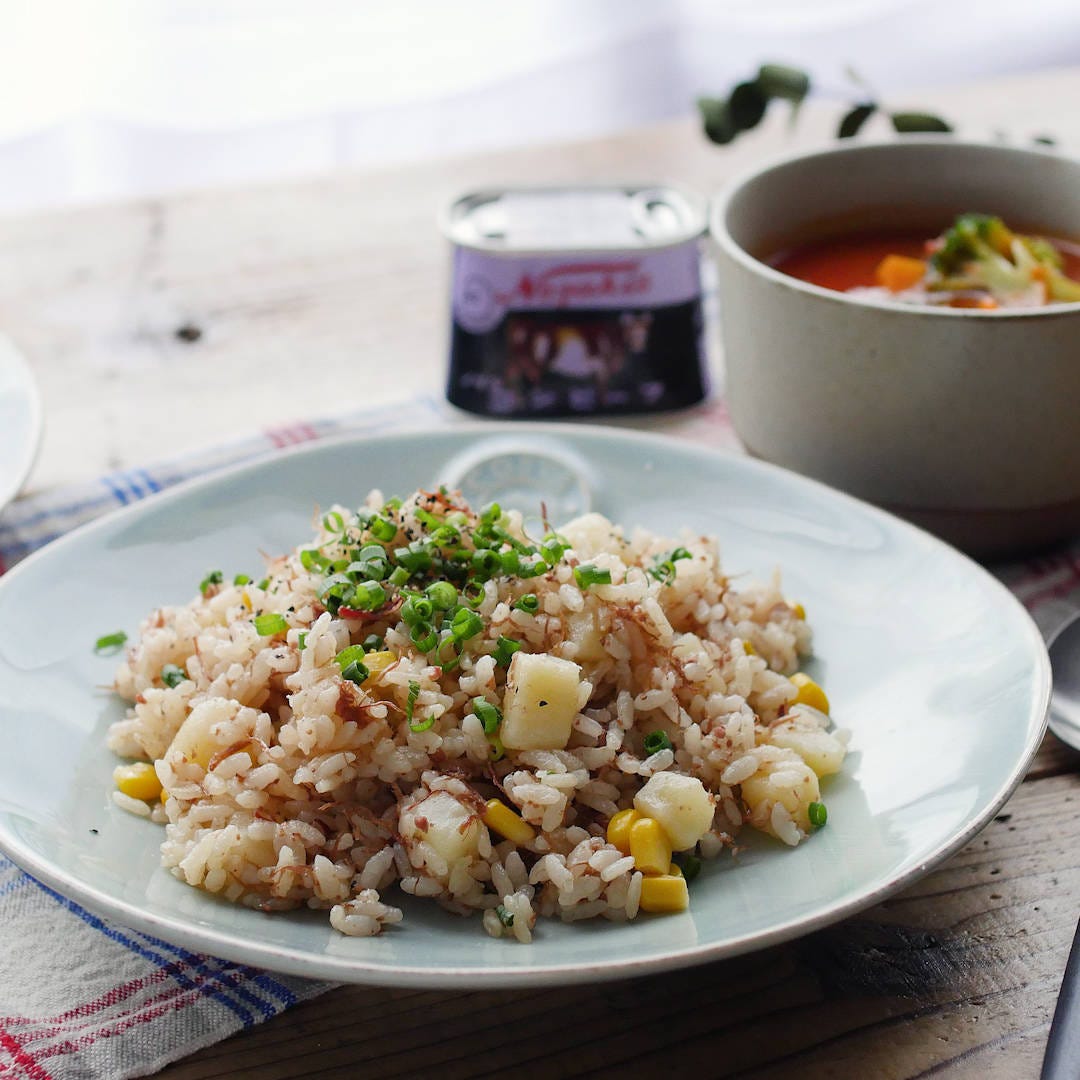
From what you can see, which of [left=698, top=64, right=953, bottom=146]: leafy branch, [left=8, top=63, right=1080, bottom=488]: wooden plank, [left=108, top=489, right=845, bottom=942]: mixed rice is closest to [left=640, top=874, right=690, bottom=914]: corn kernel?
[left=108, top=489, right=845, bottom=942]: mixed rice

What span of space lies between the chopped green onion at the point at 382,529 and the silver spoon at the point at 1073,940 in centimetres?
107

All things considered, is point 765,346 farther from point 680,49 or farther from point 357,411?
point 680,49

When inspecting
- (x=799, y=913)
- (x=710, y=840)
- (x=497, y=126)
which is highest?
(x=799, y=913)

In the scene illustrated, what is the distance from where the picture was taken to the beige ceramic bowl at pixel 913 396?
2.38m

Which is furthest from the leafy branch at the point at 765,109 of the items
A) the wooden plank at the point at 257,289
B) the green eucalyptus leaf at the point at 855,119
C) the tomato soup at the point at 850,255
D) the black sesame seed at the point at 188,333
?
→ the black sesame seed at the point at 188,333

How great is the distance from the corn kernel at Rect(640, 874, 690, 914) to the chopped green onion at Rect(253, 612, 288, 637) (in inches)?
25.3

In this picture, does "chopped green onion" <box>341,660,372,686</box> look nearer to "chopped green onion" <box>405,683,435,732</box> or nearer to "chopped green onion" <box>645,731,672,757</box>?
"chopped green onion" <box>405,683,435,732</box>

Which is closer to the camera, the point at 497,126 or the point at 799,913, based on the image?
the point at 799,913

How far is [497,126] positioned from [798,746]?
4.33 m

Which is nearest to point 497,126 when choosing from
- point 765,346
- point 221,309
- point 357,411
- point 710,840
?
point 221,309

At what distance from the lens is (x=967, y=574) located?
86.2 inches

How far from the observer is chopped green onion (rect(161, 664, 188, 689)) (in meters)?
2.07

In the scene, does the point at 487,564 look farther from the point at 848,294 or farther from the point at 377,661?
the point at 848,294

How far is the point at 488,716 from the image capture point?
5.98ft
